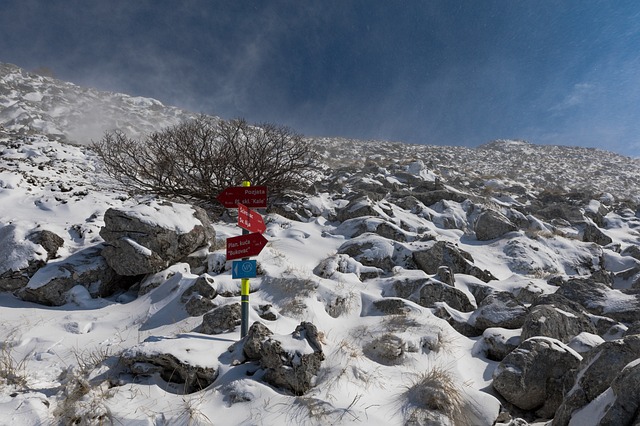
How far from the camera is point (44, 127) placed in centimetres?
2258

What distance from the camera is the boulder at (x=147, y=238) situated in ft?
19.2

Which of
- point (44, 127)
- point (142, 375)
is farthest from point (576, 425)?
point (44, 127)

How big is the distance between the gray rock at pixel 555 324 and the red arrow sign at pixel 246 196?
12.6 feet

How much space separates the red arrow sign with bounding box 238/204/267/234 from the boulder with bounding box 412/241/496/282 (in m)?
4.03

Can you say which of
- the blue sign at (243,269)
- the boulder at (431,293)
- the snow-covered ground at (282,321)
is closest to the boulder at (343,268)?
the snow-covered ground at (282,321)

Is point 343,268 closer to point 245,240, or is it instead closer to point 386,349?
point 386,349

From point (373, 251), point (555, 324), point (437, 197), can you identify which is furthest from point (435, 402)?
point (437, 197)

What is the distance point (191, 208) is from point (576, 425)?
6.75 meters

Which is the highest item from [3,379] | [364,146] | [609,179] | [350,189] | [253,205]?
[364,146]

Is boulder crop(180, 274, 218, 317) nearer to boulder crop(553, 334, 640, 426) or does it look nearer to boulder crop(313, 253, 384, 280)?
boulder crop(313, 253, 384, 280)

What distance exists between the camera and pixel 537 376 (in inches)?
147

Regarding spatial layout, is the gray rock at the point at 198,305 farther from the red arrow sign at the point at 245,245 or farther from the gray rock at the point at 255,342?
the gray rock at the point at 255,342

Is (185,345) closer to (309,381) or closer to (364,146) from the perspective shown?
(309,381)

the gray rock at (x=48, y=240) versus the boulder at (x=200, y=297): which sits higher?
the gray rock at (x=48, y=240)
